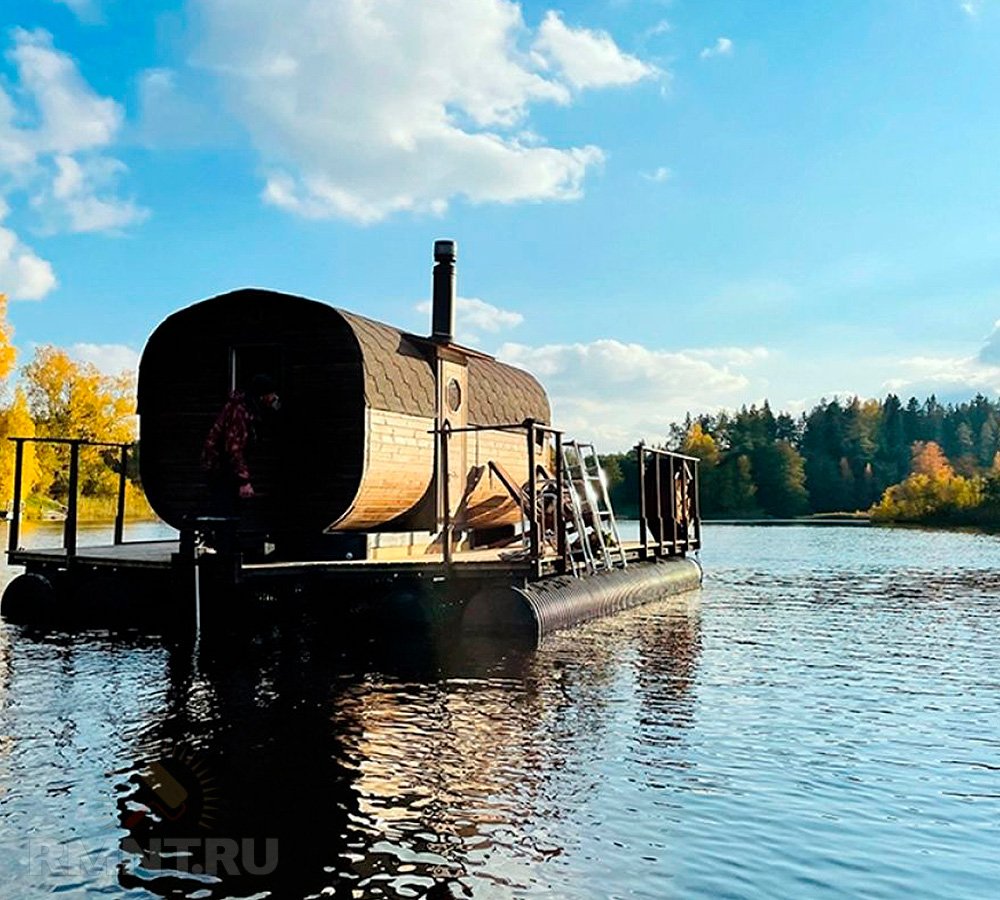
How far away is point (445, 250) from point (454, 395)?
379 cm

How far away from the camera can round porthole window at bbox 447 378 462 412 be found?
23422 mm

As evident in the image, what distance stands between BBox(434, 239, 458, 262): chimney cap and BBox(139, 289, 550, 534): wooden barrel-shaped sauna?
367 centimetres

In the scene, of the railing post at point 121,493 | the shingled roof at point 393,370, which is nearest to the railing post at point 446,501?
the shingled roof at point 393,370

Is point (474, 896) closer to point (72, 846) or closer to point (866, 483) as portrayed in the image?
point (72, 846)

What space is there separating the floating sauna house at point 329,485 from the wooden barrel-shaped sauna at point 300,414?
28 millimetres

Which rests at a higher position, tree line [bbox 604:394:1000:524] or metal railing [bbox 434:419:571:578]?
tree line [bbox 604:394:1000:524]

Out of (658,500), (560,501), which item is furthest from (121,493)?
(658,500)

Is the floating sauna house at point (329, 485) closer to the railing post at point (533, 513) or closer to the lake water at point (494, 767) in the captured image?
the railing post at point (533, 513)

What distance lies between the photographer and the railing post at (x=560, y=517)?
761 inches

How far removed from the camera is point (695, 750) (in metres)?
11.0

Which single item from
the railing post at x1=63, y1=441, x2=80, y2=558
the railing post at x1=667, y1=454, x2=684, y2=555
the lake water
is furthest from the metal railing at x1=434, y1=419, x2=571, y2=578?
the railing post at x1=667, y1=454, x2=684, y2=555

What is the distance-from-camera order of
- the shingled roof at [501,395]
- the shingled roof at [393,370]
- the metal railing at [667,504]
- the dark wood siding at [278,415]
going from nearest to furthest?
the dark wood siding at [278,415], the shingled roof at [393,370], the shingled roof at [501,395], the metal railing at [667,504]

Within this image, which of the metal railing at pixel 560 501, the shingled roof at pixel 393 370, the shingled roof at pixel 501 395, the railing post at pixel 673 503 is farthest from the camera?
the railing post at pixel 673 503

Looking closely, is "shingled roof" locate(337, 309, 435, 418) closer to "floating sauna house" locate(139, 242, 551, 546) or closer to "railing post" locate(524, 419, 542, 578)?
"floating sauna house" locate(139, 242, 551, 546)
